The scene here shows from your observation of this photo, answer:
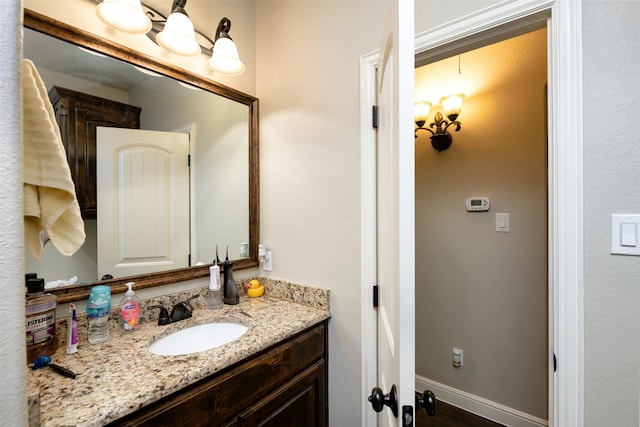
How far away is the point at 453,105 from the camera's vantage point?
1.85 meters

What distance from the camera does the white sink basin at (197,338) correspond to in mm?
1092

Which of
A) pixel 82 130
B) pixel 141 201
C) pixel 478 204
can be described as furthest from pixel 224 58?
pixel 478 204

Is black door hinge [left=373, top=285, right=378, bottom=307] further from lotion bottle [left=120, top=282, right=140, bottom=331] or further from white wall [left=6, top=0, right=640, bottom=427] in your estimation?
lotion bottle [left=120, top=282, right=140, bottom=331]

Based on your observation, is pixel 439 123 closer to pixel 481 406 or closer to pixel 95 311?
pixel 481 406

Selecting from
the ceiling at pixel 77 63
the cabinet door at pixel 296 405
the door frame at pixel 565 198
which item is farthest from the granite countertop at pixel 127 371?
the ceiling at pixel 77 63

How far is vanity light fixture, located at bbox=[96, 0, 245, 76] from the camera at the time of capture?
41.1 inches

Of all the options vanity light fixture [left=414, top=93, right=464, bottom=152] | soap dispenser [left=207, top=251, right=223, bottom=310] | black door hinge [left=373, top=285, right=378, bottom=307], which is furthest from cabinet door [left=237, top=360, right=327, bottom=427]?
vanity light fixture [left=414, top=93, right=464, bottom=152]

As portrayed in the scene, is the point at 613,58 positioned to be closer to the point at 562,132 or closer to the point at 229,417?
the point at 562,132

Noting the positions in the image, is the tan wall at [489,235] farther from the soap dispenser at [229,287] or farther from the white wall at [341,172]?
the soap dispenser at [229,287]

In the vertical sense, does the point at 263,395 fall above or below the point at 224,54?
below

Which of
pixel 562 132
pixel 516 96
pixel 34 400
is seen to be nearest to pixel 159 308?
pixel 34 400

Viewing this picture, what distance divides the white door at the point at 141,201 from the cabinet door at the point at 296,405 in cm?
75

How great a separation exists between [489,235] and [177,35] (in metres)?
2.10

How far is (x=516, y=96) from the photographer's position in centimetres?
A: 174
